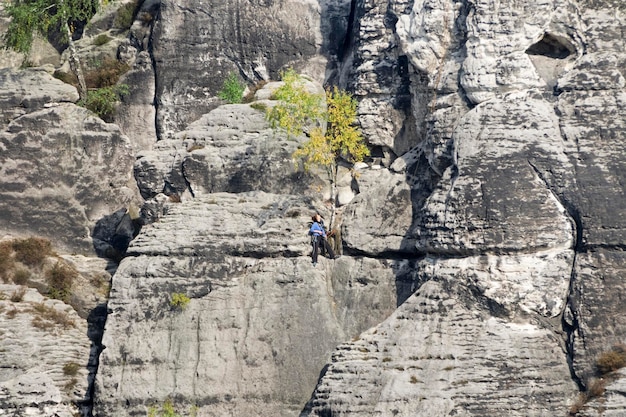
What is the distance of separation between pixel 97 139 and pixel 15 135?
2.24 m

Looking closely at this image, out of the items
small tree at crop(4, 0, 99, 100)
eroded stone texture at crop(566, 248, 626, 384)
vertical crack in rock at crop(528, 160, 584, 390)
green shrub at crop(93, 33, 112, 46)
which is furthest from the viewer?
green shrub at crop(93, 33, 112, 46)

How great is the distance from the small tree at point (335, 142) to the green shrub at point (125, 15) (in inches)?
317

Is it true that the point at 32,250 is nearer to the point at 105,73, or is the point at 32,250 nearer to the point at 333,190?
the point at 105,73

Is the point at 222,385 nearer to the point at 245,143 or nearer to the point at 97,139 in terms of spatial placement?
the point at 245,143

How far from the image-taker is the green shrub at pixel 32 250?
142 feet

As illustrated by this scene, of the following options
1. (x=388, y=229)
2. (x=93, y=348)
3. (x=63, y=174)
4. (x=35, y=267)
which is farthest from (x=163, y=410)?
(x=63, y=174)

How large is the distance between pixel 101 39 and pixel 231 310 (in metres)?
12.2

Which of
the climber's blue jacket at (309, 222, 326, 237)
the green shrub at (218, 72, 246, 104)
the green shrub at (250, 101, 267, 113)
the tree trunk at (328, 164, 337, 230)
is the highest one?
the green shrub at (218, 72, 246, 104)

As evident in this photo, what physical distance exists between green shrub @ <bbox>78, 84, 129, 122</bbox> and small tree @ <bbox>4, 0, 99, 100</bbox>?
9.6 inches

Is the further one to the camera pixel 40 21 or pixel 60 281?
pixel 40 21

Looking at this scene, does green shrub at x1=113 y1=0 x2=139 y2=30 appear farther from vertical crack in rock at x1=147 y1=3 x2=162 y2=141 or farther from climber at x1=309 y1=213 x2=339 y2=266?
climber at x1=309 y1=213 x2=339 y2=266

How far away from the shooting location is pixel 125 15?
48875 millimetres

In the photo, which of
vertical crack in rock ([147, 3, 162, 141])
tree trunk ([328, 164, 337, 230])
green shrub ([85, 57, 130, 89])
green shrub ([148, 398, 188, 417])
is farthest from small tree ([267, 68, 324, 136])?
green shrub ([148, 398, 188, 417])

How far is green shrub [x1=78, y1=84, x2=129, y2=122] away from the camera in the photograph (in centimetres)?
4659
